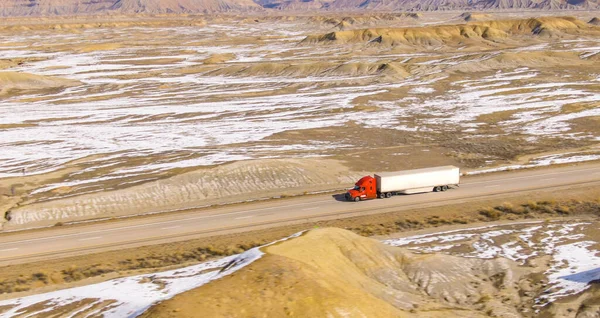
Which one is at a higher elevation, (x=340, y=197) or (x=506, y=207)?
(x=340, y=197)

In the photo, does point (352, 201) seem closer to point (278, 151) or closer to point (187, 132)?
point (278, 151)

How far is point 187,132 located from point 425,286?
36717 millimetres

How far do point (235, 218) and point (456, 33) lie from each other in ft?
393

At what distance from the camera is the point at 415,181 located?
33.2 meters

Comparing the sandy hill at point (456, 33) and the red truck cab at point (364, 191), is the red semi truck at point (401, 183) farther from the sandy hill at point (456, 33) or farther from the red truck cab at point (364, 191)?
the sandy hill at point (456, 33)

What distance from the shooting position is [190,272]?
2297 centimetres

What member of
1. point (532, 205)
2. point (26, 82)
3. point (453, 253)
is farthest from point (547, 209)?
point (26, 82)

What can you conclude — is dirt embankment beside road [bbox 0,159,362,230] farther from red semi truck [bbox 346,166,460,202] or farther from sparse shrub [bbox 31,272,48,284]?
sparse shrub [bbox 31,272,48,284]

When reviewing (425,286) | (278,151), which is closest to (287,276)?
(425,286)

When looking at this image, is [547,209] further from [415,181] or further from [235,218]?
[235,218]

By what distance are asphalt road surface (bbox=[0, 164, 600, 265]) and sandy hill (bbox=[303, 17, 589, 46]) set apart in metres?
102

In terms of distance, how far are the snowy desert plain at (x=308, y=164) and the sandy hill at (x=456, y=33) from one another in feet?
101

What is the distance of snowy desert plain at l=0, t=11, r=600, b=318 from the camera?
1973cm

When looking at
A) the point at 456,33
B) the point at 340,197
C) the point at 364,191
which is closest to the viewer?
the point at 364,191
